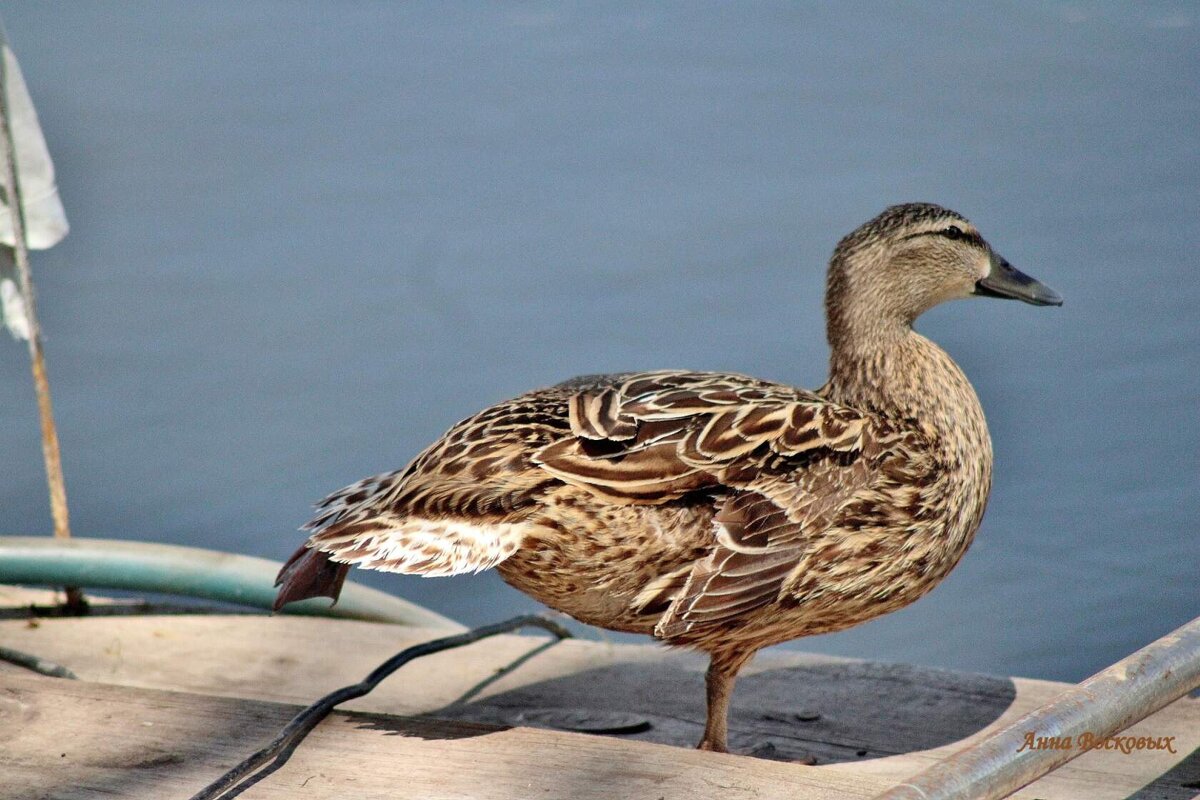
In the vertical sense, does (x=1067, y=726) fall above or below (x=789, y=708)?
above

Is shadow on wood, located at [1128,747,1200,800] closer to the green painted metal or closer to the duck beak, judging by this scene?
the duck beak

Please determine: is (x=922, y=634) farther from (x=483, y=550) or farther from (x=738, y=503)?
(x=483, y=550)

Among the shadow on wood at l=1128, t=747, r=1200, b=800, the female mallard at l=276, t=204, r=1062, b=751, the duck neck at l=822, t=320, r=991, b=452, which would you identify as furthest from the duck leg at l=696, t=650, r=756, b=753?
the shadow on wood at l=1128, t=747, r=1200, b=800

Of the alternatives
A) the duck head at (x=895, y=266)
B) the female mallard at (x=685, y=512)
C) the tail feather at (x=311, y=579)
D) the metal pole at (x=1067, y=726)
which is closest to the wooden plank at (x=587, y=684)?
the female mallard at (x=685, y=512)

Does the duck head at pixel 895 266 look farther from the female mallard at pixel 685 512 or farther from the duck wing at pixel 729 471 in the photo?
the duck wing at pixel 729 471

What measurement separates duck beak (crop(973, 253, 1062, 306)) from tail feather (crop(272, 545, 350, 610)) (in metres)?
1.61

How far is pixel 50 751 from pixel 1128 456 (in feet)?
11.7

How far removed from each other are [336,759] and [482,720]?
27.2 inches

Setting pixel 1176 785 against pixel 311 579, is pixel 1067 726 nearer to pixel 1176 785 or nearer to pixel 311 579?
pixel 1176 785

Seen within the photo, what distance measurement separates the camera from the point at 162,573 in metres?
3.87

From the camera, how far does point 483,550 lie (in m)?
2.75

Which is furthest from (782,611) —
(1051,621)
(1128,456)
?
(1128,456)

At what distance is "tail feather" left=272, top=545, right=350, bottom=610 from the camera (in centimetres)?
291

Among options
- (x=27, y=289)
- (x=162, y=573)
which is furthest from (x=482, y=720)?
(x=27, y=289)
